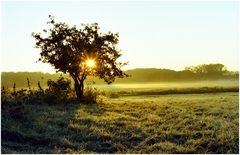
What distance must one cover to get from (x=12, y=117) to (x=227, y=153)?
36.2 feet

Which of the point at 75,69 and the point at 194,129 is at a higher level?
the point at 75,69

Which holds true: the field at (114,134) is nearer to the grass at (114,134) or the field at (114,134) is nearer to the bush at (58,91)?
the grass at (114,134)

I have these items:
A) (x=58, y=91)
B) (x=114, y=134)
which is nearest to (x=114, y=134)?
(x=114, y=134)

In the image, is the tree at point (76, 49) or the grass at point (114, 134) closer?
the grass at point (114, 134)

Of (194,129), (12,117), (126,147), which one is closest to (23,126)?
(12,117)

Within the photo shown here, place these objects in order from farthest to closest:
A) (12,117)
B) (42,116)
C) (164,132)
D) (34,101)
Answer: (34,101) < (42,116) < (12,117) < (164,132)

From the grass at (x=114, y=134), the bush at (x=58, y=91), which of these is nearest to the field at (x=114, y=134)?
the grass at (x=114, y=134)

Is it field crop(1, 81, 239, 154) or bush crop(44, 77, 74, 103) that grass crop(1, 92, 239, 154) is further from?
bush crop(44, 77, 74, 103)

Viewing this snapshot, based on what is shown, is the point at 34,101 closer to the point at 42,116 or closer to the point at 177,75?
the point at 42,116

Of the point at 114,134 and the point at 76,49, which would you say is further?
the point at 76,49

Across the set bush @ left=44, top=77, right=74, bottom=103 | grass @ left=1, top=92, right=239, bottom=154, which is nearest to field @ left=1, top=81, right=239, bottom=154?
grass @ left=1, top=92, right=239, bottom=154

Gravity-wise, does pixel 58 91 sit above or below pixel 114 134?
above

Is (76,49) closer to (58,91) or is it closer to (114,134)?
(58,91)

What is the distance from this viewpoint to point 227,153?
17938 mm
